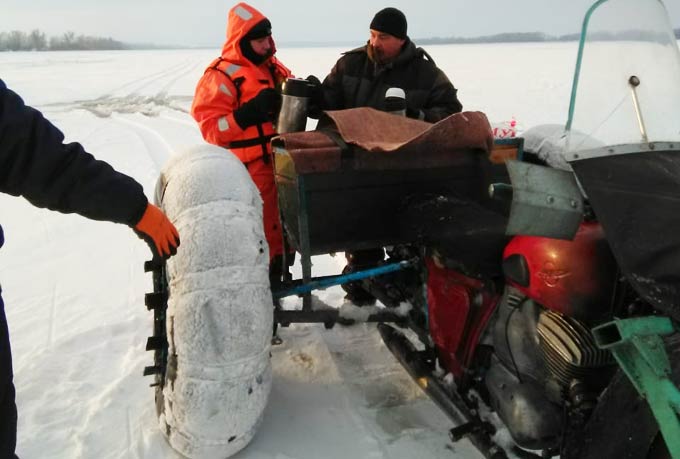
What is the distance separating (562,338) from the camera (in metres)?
1.80

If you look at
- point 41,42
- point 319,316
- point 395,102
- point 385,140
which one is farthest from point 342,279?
point 41,42

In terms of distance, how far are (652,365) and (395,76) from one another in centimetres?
265

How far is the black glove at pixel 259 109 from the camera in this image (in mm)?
3270

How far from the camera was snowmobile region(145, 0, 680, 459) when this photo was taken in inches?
60.2

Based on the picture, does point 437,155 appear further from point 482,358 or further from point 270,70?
point 270,70

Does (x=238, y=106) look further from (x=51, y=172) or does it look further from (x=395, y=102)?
(x=51, y=172)

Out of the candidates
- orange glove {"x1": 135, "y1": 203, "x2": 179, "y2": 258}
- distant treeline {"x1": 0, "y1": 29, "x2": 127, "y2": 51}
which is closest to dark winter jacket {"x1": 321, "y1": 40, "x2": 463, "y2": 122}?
orange glove {"x1": 135, "y1": 203, "x2": 179, "y2": 258}

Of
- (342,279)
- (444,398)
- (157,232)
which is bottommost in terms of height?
(444,398)

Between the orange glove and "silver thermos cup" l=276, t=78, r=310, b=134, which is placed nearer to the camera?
the orange glove

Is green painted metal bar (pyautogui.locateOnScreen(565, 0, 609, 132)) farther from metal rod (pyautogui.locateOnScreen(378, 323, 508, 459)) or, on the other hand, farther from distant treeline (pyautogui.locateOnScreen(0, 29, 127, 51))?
distant treeline (pyautogui.locateOnScreen(0, 29, 127, 51))

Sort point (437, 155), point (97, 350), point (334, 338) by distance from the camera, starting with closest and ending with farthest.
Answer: point (437, 155) < point (97, 350) < point (334, 338)

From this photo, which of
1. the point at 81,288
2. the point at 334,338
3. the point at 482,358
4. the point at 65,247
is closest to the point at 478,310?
the point at 482,358

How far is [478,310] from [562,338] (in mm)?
486

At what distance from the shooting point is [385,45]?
362cm
